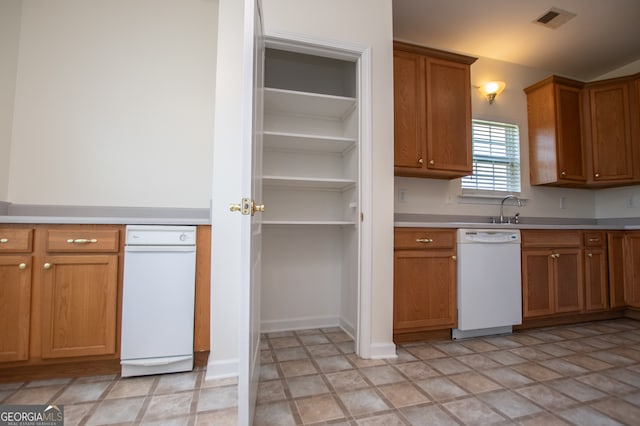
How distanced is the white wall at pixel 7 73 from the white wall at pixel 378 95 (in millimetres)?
2006

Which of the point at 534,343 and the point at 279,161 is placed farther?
the point at 279,161

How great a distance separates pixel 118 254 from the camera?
168cm

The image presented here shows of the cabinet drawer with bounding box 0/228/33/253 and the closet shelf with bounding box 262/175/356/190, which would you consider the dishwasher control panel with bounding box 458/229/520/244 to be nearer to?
the closet shelf with bounding box 262/175/356/190

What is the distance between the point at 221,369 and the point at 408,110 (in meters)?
2.38

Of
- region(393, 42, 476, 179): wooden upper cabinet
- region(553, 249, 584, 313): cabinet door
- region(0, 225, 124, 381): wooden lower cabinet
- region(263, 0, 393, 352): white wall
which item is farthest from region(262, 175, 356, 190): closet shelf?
region(553, 249, 584, 313): cabinet door

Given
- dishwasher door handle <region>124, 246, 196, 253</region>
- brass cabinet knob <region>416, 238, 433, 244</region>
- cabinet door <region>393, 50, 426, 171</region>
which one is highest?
cabinet door <region>393, 50, 426, 171</region>

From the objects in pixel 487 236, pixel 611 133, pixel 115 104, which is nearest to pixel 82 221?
pixel 115 104

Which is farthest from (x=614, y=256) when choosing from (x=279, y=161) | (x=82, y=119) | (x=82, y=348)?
(x=82, y=119)

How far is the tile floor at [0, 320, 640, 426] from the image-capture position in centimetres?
133

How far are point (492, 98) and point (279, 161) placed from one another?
8.10 ft

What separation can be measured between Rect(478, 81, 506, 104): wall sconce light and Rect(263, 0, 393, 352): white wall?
1615 mm

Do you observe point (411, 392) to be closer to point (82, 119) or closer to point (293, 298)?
point (293, 298)

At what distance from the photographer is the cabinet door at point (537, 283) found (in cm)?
243

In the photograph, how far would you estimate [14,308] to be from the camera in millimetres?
1551
